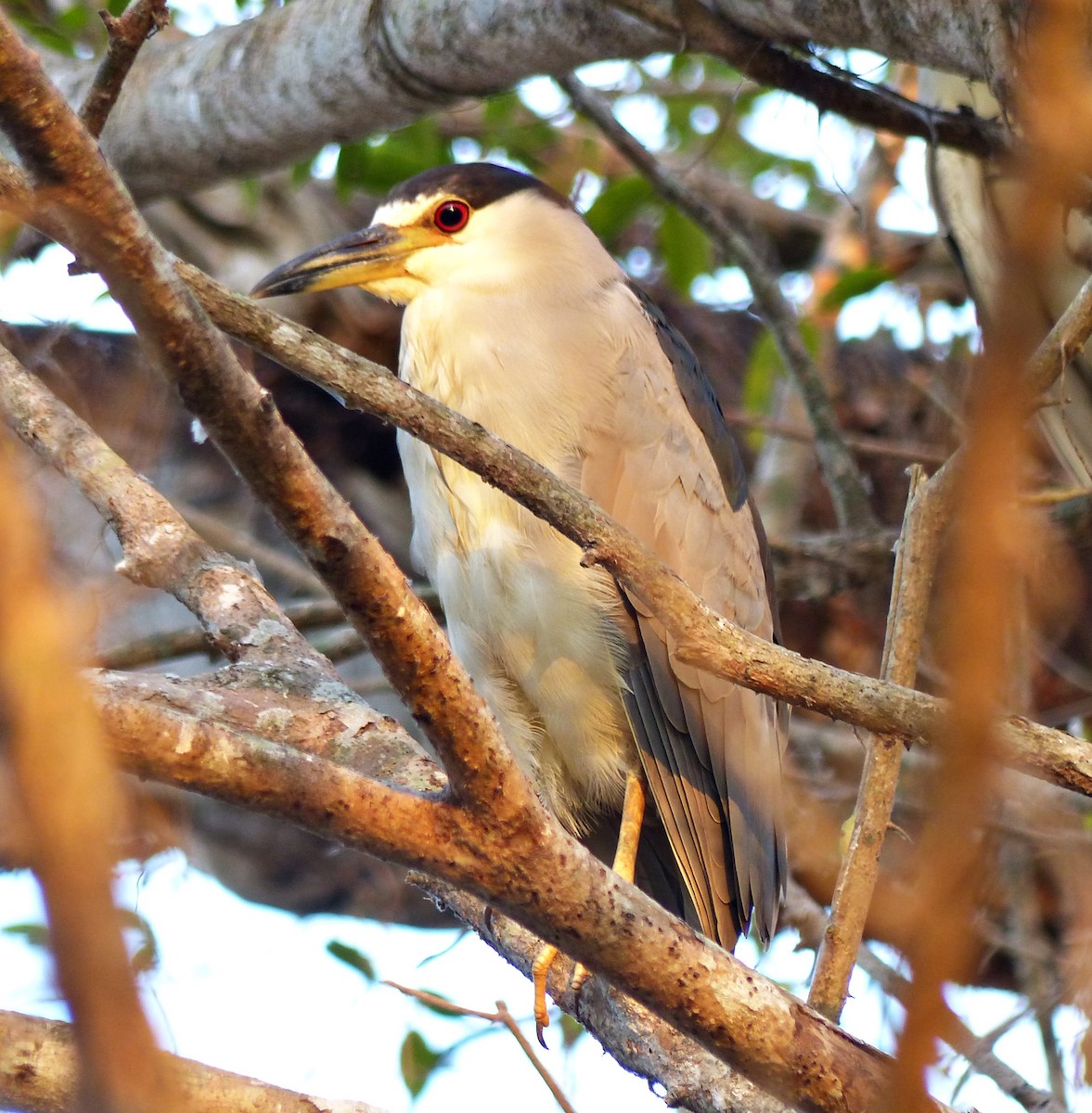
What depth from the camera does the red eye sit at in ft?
9.21

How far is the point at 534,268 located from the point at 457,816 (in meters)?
1.75

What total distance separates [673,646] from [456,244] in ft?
3.63

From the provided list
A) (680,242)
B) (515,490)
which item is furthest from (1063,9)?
(680,242)

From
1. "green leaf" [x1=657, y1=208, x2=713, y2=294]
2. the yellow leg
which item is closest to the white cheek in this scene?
"green leaf" [x1=657, y1=208, x2=713, y2=294]

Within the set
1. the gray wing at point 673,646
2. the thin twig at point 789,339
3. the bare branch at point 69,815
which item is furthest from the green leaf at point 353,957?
the bare branch at point 69,815

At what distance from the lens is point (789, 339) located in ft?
10.3

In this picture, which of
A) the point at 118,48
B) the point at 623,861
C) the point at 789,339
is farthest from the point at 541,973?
the point at 789,339

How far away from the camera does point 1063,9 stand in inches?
19.5

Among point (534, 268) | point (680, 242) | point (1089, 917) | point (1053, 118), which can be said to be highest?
point (680, 242)

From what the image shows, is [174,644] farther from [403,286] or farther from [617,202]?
[617,202]

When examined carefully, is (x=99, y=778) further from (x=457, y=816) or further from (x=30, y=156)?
(x=457, y=816)

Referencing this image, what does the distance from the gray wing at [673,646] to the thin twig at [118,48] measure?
1.17 meters

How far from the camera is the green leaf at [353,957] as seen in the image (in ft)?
9.46

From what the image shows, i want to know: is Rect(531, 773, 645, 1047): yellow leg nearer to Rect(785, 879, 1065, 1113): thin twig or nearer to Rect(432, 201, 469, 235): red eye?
Rect(785, 879, 1065, 1113): thin twig
